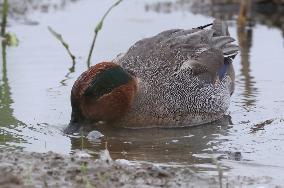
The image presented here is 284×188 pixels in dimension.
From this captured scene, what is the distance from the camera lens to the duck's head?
7809mm

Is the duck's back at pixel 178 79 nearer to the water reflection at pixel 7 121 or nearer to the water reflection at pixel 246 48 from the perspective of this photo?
the water reflection at pixel 246 48

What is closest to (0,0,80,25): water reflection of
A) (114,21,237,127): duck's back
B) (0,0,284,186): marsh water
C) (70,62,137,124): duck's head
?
(0,0,284,186): marsh water

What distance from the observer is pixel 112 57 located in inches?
452

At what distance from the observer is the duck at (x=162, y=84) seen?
799 centimetres

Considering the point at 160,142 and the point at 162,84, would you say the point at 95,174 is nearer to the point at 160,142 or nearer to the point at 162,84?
the point at 160,142

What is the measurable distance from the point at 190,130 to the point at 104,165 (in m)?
2.55

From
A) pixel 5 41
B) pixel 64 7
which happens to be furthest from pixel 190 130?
pixel 64 7

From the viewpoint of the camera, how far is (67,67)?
10977 mm

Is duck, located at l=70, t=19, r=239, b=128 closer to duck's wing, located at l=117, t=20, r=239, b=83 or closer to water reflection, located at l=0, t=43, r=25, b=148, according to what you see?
duck's wing, located at l=117, t=20, r=239, b=83

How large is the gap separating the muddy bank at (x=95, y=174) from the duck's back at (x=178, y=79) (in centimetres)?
211

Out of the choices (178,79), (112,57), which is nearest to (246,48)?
(112,57)

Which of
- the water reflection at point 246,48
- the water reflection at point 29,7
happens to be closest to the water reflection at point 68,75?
the water reflection at point 246,48

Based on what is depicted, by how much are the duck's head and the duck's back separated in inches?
6.8

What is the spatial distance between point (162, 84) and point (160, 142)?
0.93 meters
